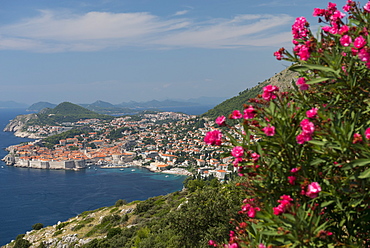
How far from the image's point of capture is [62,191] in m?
46.8

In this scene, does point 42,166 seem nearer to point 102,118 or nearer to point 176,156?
point 176,156

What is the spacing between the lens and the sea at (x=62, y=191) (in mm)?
35844

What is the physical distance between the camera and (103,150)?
7944 centimetres

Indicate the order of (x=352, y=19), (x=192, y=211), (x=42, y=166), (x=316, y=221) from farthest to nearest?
(x=42, y=166)
(x=192, y=211)
(x=352, y=19)
(x=316, y=221)

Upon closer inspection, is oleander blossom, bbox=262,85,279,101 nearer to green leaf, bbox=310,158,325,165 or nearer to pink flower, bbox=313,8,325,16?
green leaf, bbox=310,158,325,165

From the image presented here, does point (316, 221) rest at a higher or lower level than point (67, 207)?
higher

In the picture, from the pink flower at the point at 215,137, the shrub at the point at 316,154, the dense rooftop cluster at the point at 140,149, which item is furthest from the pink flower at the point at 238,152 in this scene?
the dense rooftop cluster at the point at 140,149

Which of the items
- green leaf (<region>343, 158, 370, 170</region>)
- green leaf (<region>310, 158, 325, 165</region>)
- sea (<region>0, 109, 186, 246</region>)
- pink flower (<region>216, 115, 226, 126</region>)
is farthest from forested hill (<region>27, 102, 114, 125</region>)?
green leaf (<region>343, 158, 370, 170</region>)

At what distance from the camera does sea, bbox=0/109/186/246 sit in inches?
1411

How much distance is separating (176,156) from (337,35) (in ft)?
224

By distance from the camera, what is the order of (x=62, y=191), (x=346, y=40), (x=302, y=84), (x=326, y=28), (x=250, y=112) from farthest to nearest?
(x=62, y=191), (x=326, y=28), (x=302, y=84), (x=250, y=112), (x=346, y=40)

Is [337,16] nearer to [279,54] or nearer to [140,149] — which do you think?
[279,54]

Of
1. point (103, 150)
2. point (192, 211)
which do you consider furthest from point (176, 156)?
point (192, 211)

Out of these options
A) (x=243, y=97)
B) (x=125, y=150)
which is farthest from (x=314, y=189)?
(x=243, y=97)
